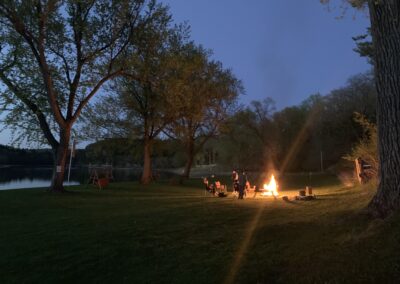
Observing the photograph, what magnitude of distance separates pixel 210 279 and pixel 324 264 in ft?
5.22

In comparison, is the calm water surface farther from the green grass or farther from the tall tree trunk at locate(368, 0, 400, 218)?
the tall tree trunk at locate(368, 0, 400, 218)

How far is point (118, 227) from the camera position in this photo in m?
9.80

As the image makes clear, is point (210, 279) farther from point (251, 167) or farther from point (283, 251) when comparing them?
point (251, 167)

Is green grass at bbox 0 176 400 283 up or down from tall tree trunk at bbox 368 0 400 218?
down

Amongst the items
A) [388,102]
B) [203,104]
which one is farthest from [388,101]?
[203,104]

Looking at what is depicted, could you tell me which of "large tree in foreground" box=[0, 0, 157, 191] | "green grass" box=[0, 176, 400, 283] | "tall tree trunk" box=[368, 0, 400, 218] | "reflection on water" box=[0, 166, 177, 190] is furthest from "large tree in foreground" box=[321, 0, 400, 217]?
"reflection on water" box=[0, 166, 177, 190]

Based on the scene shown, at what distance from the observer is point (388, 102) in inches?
291

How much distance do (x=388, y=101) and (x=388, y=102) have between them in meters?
0.02

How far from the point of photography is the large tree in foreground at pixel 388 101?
716 centimetres

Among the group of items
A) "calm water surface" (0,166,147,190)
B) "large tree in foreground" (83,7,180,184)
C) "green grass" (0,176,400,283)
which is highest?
"large tree in foreground" (83,7,180,184)

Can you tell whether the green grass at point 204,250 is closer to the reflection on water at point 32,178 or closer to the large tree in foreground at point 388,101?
the large tree in foreground at point 388,101

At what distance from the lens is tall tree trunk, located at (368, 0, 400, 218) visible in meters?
7.16

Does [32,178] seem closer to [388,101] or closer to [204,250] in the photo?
[204,250]

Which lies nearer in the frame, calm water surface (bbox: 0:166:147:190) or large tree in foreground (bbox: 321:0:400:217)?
large tree in foreground (bbox: 321:0:400:217)
